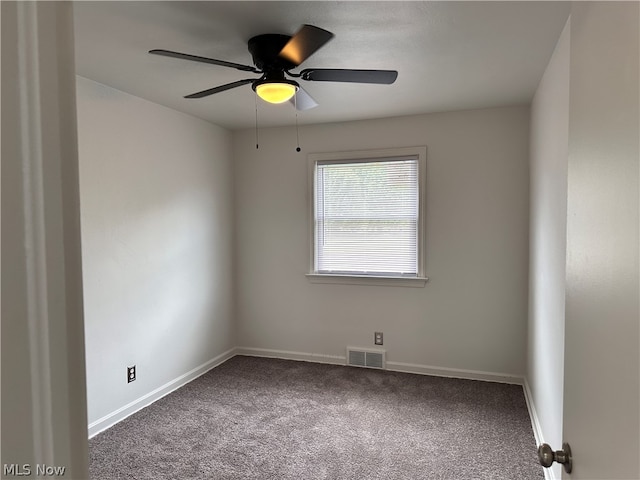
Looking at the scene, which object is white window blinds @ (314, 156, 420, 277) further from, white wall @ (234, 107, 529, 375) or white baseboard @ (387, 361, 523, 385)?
white baseboard @ (387, 361, 523, 385)

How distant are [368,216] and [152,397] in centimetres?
242

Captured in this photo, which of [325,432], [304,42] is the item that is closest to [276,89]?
[304,42]

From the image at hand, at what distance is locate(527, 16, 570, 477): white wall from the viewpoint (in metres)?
2.05

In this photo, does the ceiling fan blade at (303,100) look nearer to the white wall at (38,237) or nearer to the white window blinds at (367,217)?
the white window blinds at (367,217)

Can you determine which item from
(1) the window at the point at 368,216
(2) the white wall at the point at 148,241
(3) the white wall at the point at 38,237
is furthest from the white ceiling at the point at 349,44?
(3) the white wall at the point at 38,237

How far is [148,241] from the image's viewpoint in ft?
10.8

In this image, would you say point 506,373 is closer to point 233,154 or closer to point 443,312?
point 443,312

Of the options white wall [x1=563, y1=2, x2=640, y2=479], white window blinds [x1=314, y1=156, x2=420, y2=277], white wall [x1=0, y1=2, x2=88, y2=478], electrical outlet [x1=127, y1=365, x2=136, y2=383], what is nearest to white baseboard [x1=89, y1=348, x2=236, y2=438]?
electrical outlet [x1=127, y1=365, x2=136, y2=383]

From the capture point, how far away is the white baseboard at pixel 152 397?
2.88 metres

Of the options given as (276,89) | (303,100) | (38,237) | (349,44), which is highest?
(349,44)

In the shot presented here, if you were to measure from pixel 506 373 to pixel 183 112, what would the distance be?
3629 mm

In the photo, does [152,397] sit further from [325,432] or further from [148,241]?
[325,432]

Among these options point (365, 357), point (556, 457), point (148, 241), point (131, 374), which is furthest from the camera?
point (365, 357)

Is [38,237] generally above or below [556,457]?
above
